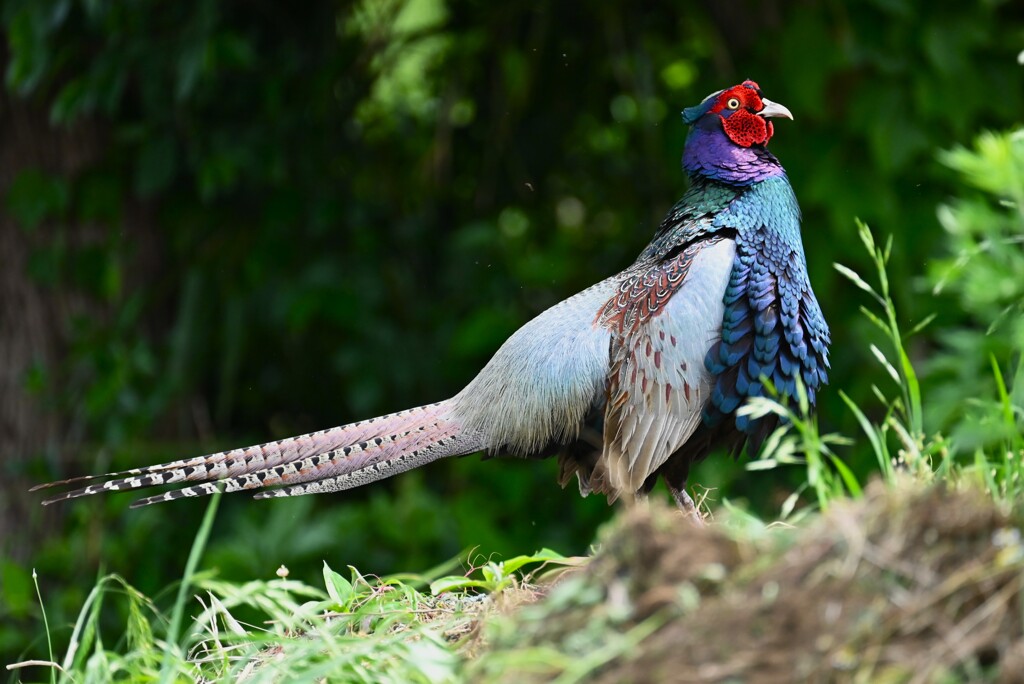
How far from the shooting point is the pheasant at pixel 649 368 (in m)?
3.70

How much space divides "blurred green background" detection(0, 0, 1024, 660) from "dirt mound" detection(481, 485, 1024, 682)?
3569 mm

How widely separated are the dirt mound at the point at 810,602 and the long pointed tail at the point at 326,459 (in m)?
1.81

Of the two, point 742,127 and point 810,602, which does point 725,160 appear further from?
point 810,602

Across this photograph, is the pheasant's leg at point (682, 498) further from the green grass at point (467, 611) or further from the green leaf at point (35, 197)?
the green leaf at point (35, 197)

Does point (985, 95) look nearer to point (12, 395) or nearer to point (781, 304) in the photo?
point (781, 304)

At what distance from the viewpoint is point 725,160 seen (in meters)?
3.92

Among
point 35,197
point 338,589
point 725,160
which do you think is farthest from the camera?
point 35,197

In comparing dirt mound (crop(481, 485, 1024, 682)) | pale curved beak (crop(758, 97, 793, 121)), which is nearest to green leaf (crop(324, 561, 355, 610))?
dirt mound (crop(481, 485, 1024, 682))

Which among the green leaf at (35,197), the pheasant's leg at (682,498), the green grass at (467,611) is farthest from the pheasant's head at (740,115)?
the green leaf at (35,197)

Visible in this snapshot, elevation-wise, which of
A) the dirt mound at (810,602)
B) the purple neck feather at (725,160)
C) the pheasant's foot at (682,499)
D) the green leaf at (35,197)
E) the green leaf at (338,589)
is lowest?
the pheasant's foot at (682,499)

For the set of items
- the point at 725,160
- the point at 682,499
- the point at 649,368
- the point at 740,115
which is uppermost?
the point at 740,115

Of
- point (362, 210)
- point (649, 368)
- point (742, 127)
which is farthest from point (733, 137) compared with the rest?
point (362, 210)

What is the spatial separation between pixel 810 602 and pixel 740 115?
259cm

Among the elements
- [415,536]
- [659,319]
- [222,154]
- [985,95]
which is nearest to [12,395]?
[222,154]
